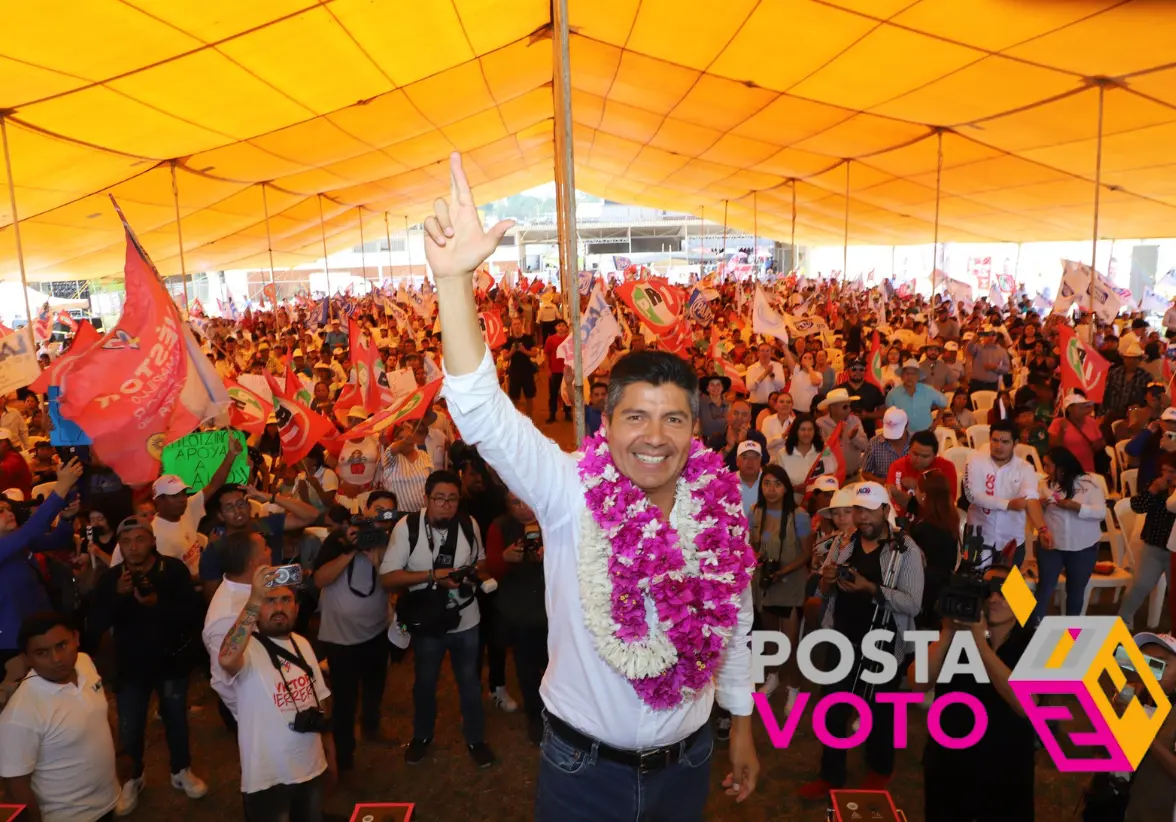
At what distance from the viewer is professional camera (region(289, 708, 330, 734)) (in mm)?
3314

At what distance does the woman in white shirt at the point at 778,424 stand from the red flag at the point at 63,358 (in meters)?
5.09

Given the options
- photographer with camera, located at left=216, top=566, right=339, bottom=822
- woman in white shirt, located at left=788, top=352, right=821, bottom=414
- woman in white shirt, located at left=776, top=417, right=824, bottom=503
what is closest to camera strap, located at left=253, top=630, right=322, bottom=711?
photographer with camera, located at left=216, top=566, right=339, bottom=822

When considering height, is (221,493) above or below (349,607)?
above

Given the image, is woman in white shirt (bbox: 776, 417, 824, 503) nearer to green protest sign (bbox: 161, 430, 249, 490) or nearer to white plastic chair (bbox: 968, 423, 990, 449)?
white plastic chair (bbox: 968, 423, 990, 449)

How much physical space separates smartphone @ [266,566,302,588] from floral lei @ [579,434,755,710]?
172 centimetres

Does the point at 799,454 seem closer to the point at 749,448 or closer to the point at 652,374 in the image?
the point at 749,448

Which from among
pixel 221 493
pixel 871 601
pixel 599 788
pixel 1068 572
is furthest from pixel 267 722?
pixel 1068 572

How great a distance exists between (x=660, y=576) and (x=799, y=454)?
16.1ft

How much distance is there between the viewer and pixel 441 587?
4555mm

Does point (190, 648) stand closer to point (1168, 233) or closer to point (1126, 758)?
point (1126, 758)

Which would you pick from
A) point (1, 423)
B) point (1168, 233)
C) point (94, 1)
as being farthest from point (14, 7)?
point (1168, 233)

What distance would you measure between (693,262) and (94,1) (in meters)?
46.6

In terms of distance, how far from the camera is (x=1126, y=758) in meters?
3.18

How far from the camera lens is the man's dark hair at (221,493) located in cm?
507
